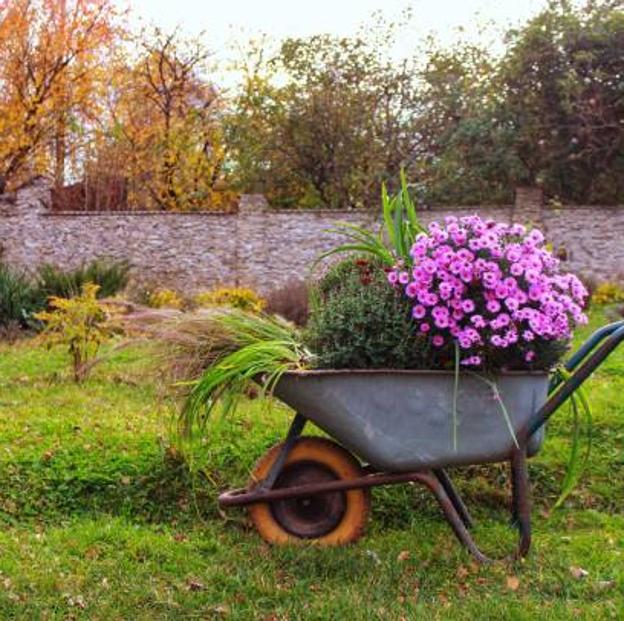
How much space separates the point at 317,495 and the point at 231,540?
0.48 meters

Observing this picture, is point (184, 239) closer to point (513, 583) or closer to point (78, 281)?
point (78, 281)

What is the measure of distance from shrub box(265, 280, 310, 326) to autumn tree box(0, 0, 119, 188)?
8350 millimetres

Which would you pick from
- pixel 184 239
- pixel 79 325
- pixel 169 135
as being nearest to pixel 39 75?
pixel 169 135

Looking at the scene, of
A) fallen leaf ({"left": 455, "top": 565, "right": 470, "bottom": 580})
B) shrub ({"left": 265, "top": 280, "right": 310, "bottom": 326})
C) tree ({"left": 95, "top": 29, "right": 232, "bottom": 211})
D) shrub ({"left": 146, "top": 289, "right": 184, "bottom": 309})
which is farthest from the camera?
tree ({"left": 95, "top": 29, "right": 232, "bottom": 211})

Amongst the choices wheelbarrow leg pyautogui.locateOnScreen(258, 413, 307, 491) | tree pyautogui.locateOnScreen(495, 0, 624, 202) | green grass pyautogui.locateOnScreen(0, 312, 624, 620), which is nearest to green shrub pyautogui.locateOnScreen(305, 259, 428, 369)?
wheelbarrow leg pyautogui.locateOnScreen(258, 413, 307, 491)

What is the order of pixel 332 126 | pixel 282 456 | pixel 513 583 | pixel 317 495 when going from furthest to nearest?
pixel 332 126 < pixel 317 495 < pixel 282 456 < pixel 513 583

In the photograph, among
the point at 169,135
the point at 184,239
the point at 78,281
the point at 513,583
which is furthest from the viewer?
the point at 169,135

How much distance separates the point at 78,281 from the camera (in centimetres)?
1284

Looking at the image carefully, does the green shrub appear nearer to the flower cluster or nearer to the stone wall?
the flower cluster

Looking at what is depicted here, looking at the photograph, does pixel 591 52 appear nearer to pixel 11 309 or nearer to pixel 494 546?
pixel 11 309

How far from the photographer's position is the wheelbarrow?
3.39 m

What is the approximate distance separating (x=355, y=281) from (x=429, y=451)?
0.72 m

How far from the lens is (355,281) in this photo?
3719 mm

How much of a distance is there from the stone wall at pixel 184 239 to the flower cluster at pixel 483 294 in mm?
12466
